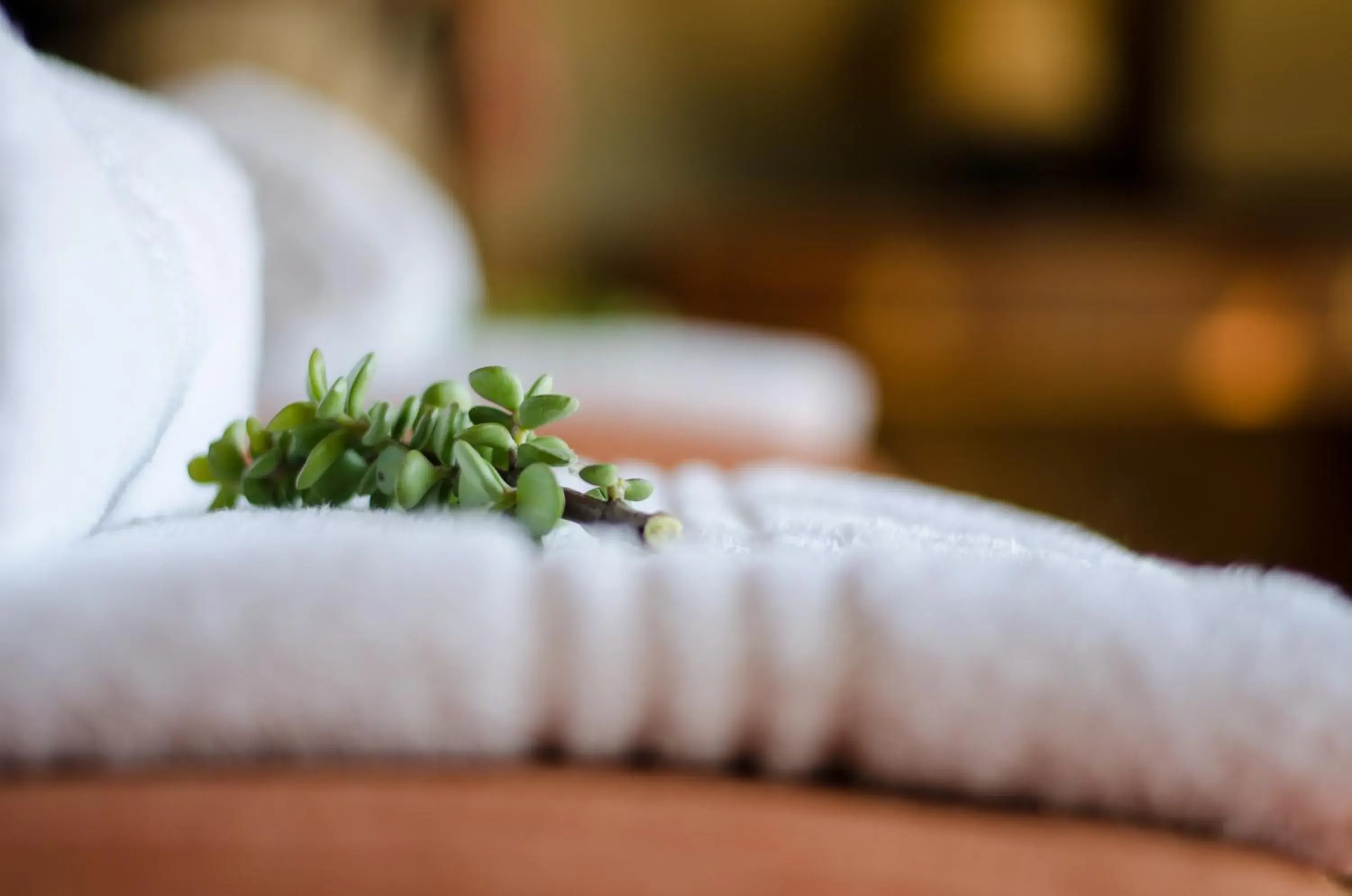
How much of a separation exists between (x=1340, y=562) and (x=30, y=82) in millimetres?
2628

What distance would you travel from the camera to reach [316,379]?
1.18ft

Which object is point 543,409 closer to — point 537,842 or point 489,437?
point 489,437

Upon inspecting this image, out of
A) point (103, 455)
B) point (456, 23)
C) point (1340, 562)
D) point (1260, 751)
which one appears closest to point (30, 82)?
point (103, 455)

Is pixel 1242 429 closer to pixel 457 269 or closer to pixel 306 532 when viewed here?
pixel 457 269

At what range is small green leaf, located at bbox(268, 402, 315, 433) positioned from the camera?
1.15ft

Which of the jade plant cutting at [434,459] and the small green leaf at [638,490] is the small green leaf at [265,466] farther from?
the small green leaf at [638,490]

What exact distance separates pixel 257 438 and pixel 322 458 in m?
0.04

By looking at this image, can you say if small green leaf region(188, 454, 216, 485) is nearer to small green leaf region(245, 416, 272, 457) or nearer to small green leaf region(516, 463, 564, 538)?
small green leaf region(245, 416, 272, 457)

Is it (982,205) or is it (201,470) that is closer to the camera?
(201,470)

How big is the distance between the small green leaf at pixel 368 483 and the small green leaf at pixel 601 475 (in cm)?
6

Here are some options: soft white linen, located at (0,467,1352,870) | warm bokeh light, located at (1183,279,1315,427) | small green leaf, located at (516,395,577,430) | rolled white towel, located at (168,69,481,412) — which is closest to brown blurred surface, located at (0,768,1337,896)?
soft white linen, located at (0,467,1352,870)

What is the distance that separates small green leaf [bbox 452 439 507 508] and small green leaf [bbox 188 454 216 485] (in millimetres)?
101

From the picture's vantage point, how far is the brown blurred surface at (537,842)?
0.69 ft

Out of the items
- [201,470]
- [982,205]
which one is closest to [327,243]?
[201,470]
